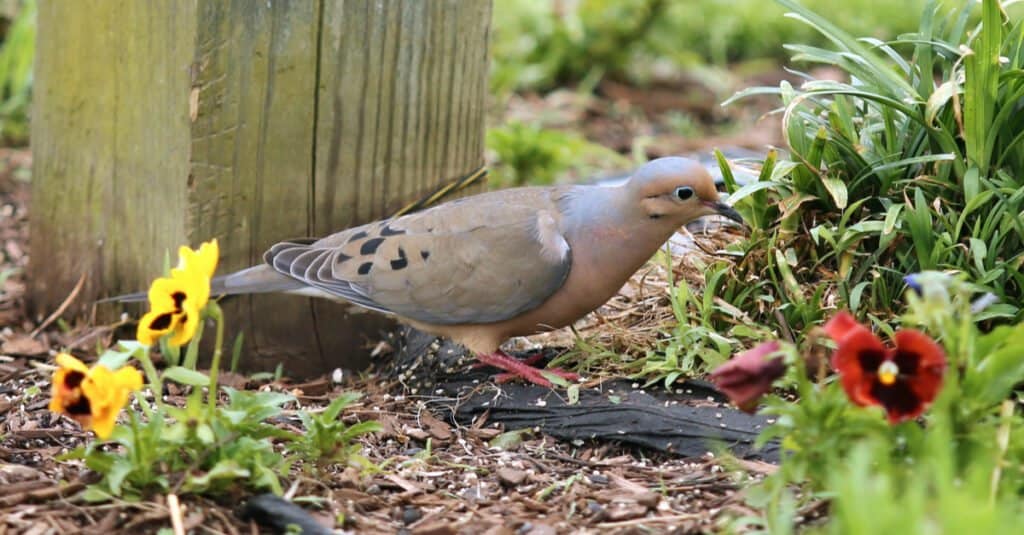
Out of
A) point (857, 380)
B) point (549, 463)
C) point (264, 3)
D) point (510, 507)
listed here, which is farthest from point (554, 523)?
point (264, 3)

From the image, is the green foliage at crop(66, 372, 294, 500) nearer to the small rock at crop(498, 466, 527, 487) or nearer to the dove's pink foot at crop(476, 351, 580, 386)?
the small rock at crop(498, 466, 527, 487)

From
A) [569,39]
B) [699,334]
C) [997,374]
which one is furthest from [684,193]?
[569,39]

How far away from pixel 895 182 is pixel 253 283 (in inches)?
78.8

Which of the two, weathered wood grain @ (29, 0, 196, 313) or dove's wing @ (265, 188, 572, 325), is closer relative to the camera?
dove's wing @ (265, 188, 572, 325)

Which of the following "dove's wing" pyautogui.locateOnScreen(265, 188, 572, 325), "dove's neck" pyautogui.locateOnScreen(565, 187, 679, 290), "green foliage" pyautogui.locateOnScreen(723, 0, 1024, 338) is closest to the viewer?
"green foliage" pyautogui.locateOnScreen(723, 0, 1024, 338)

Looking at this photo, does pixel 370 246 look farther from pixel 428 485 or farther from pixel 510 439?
pixel 428 485

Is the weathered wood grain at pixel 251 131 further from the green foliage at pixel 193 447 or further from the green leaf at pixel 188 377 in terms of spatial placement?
the green leaf at pixel 188 377

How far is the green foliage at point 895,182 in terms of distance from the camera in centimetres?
349

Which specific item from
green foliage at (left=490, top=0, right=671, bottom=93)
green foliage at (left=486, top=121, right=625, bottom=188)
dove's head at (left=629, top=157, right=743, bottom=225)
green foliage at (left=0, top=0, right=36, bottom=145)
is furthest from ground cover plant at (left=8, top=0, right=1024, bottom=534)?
green foliage at (left=490, top=0, right=671, bottom=93)

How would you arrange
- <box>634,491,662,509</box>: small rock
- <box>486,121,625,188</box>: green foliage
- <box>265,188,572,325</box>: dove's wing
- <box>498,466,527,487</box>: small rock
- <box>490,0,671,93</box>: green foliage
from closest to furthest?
<box>634,491,662,509</box>: small rock, <box>498,466,527,487</box>: small rock, <box>265,188,572,325</box>: dove's wing, <box>486,121,625,188</box>: green foliage, <box>490,0,671,93</box>: green foliage

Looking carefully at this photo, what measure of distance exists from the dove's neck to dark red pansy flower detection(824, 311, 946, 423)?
4.54 feet

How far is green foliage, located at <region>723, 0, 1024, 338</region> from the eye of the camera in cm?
349

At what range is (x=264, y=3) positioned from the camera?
154 inches

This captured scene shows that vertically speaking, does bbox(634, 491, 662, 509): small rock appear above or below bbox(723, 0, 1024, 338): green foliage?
below
